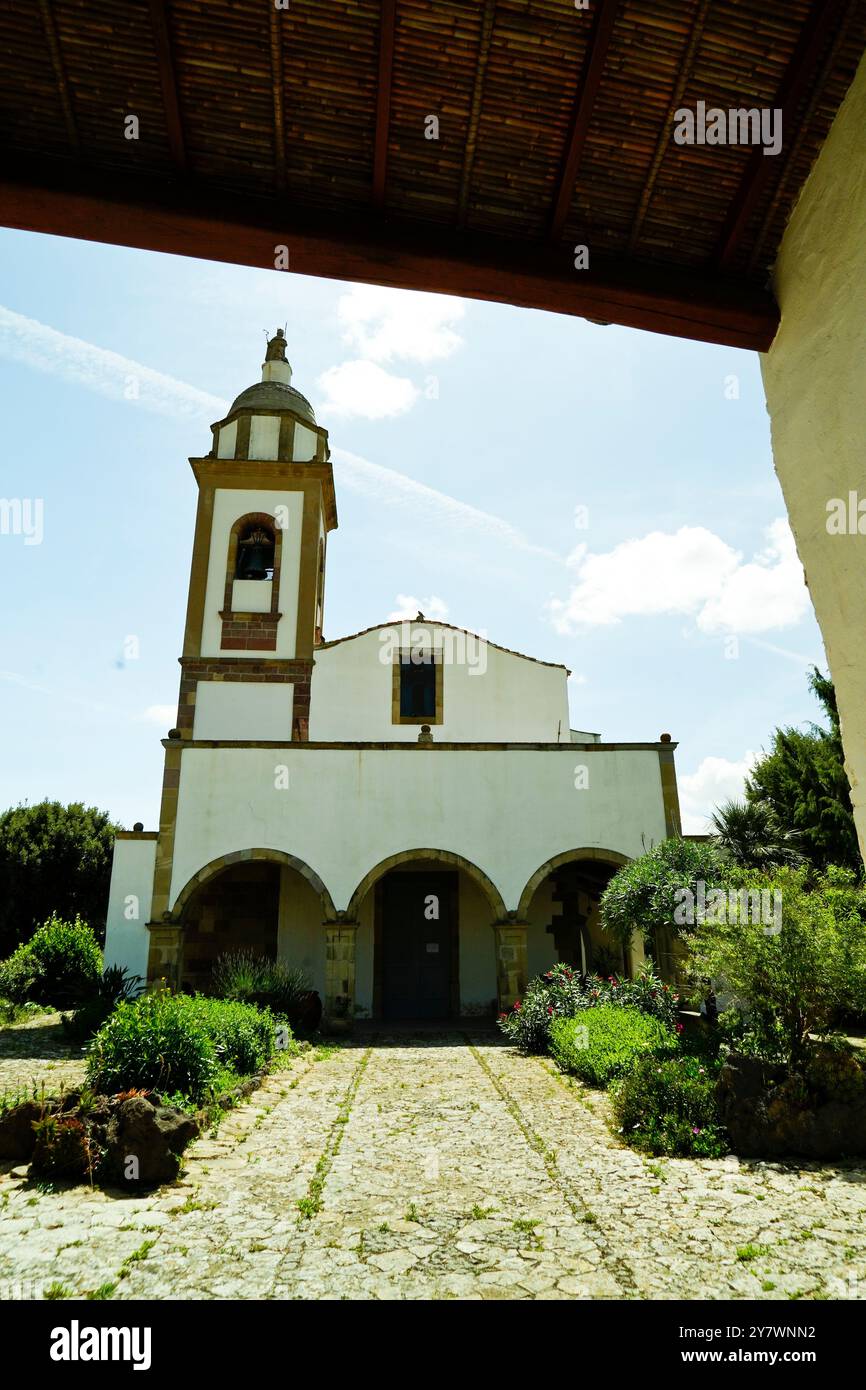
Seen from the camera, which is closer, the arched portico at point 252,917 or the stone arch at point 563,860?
the stone arch at point 563,860

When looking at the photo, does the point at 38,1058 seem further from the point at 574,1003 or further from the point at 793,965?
the point at 793,965

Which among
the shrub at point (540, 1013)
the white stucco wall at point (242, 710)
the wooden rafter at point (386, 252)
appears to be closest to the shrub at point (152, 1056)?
the shrub at point (540, 1013)

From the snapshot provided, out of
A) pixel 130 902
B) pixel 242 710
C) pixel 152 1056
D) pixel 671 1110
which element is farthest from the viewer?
pixel 242 710

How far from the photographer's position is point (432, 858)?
43.3ft

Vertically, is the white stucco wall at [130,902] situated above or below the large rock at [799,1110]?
above

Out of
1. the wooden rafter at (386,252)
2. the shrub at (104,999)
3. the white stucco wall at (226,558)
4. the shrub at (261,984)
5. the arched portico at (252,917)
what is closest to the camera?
the wooden rafter at (386,252)

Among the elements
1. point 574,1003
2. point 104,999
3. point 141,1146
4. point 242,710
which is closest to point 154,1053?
point 141,1146

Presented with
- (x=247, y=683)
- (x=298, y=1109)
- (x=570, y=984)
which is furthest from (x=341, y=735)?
(x=298, y=1109)

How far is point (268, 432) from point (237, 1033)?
1272 centimetres

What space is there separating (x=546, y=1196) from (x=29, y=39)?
18.6ft

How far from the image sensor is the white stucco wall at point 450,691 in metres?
16.0

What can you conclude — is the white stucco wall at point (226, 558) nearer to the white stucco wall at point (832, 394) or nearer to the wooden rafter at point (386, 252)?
the wooden rafter at point (386, 252)

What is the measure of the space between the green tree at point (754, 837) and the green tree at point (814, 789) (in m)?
2.67

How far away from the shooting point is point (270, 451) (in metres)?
17.2
